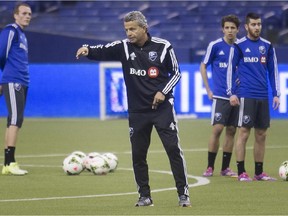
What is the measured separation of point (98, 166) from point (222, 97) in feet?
6.50

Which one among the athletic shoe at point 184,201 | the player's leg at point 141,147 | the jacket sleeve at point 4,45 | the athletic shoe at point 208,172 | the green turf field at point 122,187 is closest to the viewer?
the green turf field at point 122,187

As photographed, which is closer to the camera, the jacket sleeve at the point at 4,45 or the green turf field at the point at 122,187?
the green turf field at the point at 122,187

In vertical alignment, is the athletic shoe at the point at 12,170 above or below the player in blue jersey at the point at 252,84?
below

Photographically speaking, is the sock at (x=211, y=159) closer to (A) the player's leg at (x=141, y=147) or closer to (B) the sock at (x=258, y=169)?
(B) the sock at (x=258, y=169)

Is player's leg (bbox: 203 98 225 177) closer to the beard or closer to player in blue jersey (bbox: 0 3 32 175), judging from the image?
the beard

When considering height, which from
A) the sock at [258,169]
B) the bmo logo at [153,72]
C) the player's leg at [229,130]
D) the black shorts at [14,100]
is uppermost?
the bmo logo at [153,72]

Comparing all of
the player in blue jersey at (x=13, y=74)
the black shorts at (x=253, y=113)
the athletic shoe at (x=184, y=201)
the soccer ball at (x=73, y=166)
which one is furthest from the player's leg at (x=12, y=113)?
the athletic shoe at (x=184, y=201)

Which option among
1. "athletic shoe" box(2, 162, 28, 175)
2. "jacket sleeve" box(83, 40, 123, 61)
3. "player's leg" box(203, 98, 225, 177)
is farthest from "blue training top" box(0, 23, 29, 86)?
"jacket sleeve" box(83, 40, 123, 61)

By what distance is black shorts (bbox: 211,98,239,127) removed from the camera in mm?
14547

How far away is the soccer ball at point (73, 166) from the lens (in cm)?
1436

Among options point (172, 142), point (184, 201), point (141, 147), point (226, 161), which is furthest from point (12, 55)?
point (184, 201)

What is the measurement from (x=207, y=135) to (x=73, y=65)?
8.36m

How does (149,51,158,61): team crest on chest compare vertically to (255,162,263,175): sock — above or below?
above

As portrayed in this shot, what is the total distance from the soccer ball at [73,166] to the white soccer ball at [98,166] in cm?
14
